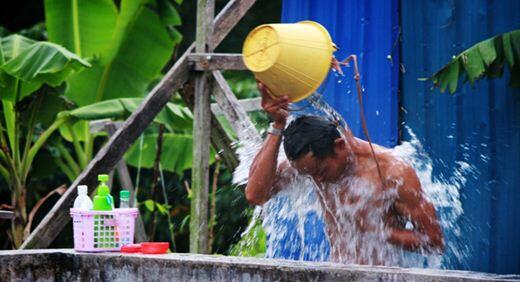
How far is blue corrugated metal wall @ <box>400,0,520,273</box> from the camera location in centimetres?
568

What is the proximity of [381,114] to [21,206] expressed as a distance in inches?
165

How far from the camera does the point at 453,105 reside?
5891mm

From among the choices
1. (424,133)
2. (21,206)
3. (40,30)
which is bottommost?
(21,206)

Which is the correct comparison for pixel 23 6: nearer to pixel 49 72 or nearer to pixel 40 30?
pixel 40 30

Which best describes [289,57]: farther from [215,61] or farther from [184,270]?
[215,61]

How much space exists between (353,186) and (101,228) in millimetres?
1443

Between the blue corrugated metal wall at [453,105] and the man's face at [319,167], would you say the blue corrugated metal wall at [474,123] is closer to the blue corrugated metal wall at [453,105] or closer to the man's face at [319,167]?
the blue corrugated metal wall at [453,105]

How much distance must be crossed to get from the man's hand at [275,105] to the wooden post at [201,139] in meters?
1.73

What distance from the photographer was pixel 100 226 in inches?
206

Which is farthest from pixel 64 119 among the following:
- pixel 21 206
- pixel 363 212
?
pixel 363 212

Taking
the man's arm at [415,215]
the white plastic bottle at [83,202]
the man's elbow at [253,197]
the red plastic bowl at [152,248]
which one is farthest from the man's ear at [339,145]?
the white plastic bottle at [83,202]

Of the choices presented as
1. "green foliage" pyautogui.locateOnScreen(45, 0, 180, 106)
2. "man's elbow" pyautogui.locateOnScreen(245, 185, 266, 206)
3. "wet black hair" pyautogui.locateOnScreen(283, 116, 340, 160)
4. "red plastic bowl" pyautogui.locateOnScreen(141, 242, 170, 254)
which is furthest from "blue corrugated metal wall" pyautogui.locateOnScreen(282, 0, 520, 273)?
"green foliage" pyautogui.locateOnScreen(45, 0, 180, 106)

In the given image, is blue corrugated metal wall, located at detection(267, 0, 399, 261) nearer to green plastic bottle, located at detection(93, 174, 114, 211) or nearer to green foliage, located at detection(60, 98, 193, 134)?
green plastic bottle, located at detection(93, 174, 114, 211)

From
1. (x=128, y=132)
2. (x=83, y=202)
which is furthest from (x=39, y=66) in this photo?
(x=83, y=202)
